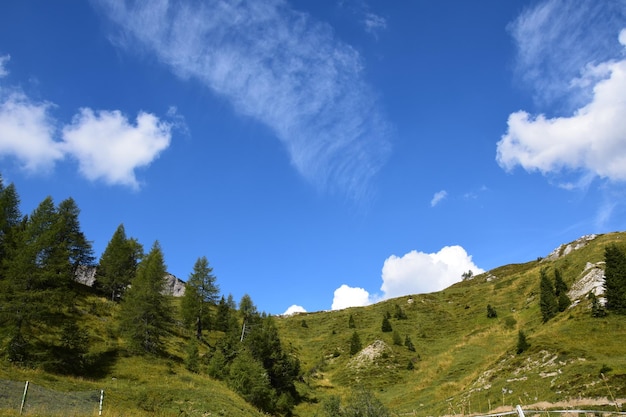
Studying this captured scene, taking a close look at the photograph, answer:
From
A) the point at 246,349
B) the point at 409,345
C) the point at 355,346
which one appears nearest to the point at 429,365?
the point at 409,345

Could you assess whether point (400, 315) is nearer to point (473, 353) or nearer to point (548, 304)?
point (473, 353)

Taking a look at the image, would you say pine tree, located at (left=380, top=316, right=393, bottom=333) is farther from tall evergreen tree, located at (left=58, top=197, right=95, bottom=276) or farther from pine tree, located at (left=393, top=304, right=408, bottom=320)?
tall evergreen tree, located at (left=58, top=197, right=95, bottom=276)

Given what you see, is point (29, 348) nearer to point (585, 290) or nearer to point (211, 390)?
point (211, 390)

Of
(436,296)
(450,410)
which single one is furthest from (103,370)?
(436,296)

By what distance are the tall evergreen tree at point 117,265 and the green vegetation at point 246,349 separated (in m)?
0.27

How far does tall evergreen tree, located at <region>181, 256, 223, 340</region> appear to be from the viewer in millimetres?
65500

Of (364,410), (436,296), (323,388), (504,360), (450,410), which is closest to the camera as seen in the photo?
(364,410)

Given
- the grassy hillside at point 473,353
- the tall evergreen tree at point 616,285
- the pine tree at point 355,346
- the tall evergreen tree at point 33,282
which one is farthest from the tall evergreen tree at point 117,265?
the tall evergreen tree at point 616,285

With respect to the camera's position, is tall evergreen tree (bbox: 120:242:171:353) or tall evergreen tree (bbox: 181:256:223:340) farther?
tall evergreen tree (bbox: 181:256:223:340)

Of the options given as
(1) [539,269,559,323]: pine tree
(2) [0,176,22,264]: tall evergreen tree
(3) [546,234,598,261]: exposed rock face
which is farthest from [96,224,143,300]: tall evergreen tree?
(3) [546,234,598,261]: exposed rock face

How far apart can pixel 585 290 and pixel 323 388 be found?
4300 centimetres

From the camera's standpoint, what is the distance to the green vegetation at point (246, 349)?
3203 cm

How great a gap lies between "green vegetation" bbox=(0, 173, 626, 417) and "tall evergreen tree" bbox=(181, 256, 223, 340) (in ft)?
0.65

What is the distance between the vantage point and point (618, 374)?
27.3 meters
